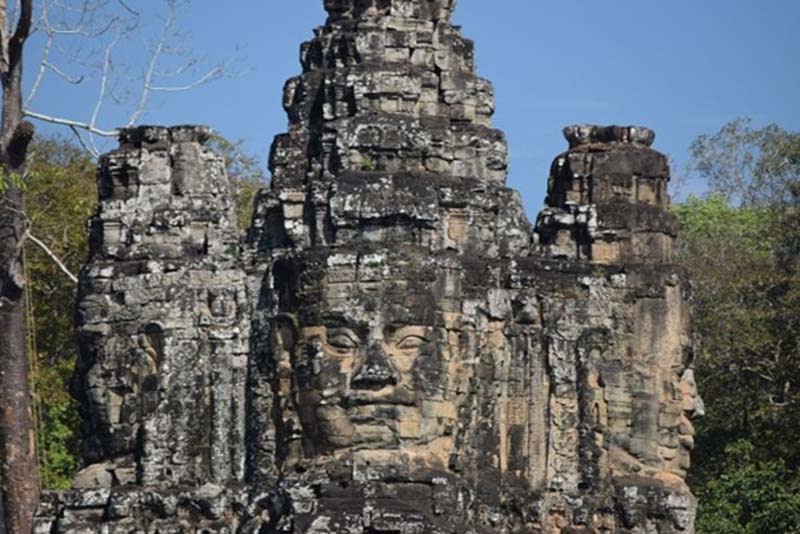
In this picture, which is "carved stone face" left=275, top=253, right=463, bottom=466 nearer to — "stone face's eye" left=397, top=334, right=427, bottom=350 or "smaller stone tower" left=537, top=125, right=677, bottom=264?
"stone face's eye" left=397, top=334, right=427, bottom=350

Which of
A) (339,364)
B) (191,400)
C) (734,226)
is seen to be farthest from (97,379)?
(734,226)

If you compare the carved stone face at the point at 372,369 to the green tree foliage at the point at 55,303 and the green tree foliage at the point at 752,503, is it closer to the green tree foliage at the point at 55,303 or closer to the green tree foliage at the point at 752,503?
the green tree foliage at the point at 752,503

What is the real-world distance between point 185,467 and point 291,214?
3.12m

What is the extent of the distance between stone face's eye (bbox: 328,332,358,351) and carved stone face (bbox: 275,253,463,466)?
0.4 inches

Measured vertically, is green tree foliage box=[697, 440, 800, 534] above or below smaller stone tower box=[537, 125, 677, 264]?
below

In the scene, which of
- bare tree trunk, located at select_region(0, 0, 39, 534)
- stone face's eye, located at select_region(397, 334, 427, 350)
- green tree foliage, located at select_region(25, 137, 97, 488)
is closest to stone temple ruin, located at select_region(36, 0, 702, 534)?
stone face's eye, located at select_region(397, 334, 427, 350)

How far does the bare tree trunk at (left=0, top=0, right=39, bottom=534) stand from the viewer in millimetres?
39250

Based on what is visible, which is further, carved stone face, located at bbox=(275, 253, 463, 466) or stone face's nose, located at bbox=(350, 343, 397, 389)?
carved stone face, located at bbox=(275, 253, 463, 466)

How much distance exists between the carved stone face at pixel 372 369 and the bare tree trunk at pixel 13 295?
496 cm

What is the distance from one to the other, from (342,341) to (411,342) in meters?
0.75

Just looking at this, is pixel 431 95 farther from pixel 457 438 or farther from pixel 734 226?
pixel 734 226

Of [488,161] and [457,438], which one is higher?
[488,161]

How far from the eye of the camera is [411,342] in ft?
117

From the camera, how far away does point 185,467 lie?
3725cm
